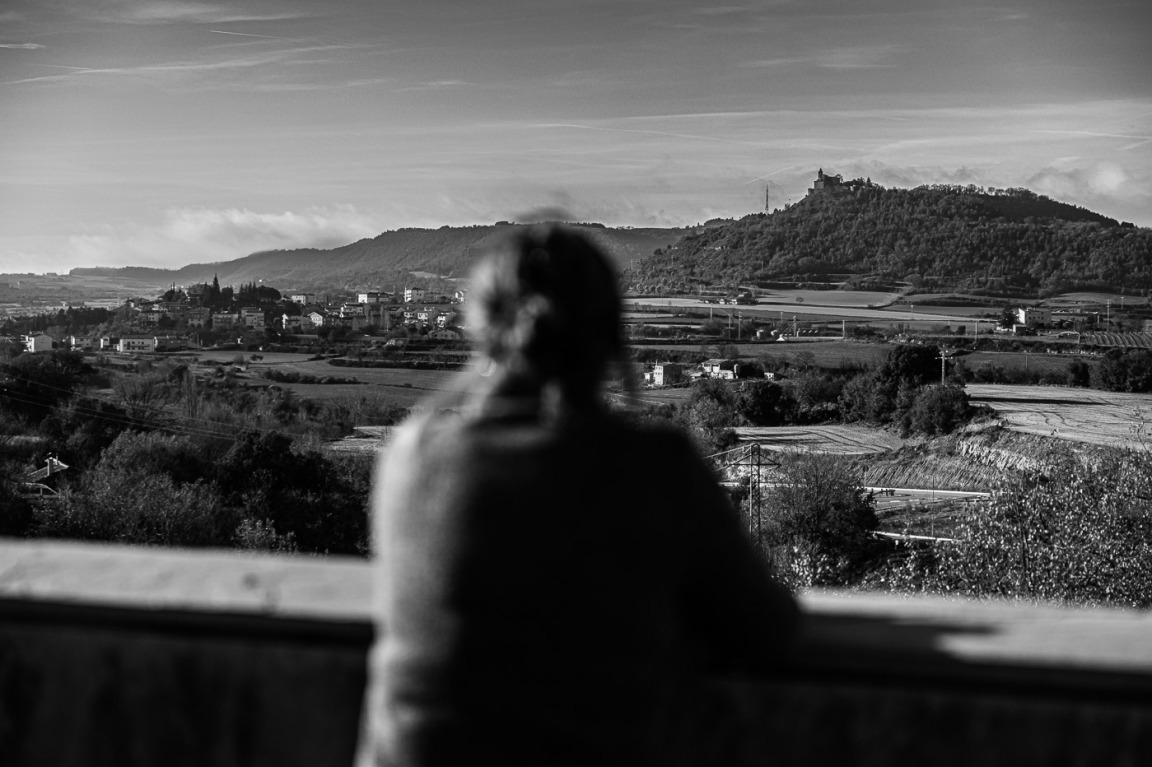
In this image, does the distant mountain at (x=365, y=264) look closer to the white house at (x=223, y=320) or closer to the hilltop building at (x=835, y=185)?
the white house at (x=223, y=320)

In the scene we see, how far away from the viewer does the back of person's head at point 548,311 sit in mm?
1216

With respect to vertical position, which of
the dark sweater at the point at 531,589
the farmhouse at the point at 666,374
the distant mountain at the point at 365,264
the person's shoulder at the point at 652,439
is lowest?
the farmhouse at the point at 666,374

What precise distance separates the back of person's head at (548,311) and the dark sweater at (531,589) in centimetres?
6

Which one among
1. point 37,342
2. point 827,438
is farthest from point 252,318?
point 827,438

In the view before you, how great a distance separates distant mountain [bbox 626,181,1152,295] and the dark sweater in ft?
202

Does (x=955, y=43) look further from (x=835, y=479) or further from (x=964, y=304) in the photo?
(x=835, y=479)

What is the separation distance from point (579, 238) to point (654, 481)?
0.27 meters

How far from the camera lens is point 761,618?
130cm

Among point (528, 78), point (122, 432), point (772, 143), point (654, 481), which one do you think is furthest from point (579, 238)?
point (772, 143)

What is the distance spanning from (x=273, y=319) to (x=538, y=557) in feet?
186

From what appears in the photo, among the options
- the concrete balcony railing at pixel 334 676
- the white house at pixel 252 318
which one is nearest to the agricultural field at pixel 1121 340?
the white house at pixel 252 318

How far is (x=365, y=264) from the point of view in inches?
2783

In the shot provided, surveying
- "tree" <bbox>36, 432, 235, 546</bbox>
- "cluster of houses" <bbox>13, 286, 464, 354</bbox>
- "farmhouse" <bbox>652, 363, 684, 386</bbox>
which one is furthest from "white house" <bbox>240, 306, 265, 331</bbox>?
"tree" <bbox>36, 432, 235, 546</bbox>

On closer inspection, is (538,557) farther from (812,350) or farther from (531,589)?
(812,350)
